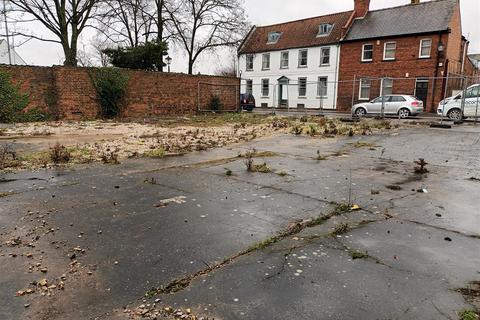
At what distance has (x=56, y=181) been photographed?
6328 millimetres

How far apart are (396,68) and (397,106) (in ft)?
31.4

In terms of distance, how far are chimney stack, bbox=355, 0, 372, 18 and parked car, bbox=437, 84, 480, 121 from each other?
1647cm

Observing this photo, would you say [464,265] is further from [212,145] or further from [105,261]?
[212,145]

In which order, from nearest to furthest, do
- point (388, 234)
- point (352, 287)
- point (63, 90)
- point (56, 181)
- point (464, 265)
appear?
point (352, 287)
point (464, 265)
point (388, 234)
point (56, 181)
point (63, 90)

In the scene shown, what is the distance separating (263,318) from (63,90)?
19156 millimetres

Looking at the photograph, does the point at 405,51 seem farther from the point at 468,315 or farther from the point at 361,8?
the point at 468,315

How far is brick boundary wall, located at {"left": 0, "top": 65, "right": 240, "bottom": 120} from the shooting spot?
1816 centimetres

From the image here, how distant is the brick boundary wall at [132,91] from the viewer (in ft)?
59.6

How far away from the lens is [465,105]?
19.3 meters

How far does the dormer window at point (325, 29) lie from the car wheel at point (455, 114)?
1757cm

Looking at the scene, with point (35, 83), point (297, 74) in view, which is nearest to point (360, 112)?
point (297, 74)

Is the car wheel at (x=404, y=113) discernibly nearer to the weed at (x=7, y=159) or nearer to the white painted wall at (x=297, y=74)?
the white painted wall at (x=297, y=74)

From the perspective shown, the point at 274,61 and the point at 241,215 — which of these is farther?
the point at 274,61

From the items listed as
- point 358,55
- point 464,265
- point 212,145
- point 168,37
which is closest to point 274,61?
point 358,55
